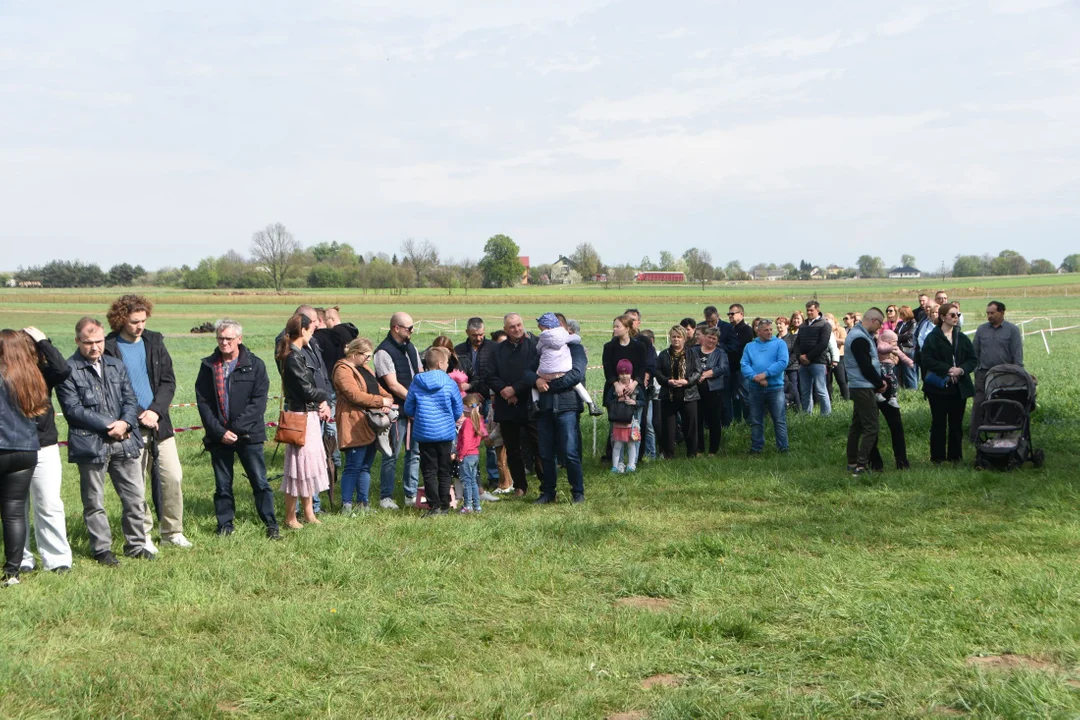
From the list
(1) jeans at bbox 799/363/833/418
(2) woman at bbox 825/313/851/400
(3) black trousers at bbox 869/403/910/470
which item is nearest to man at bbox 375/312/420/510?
(3) black trousers at bbox 869/403/910/470

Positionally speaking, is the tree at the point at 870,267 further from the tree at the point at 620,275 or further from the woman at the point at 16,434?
the woman at the point at 16,434

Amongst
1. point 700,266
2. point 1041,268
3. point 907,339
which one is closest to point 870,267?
point 1041,268

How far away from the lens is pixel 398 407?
10.5 meters

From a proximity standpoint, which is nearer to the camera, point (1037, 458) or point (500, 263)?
point (1037, 458)

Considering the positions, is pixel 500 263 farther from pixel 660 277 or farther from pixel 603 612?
pixel 603 612

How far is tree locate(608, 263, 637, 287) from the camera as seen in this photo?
381 feet

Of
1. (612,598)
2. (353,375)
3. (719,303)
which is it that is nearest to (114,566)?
(353,375)

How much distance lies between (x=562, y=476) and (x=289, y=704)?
7.19 metres

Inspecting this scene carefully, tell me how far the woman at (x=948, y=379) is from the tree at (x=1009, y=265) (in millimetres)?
140029

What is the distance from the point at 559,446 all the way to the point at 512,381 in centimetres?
95

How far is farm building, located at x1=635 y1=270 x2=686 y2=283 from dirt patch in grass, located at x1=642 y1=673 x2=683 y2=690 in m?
124

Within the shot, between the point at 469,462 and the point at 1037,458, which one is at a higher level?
the point at 469,462

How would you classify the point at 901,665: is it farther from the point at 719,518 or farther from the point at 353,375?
the point at 353,375

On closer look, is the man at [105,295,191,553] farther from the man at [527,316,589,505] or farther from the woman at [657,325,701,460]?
the woman at [657,325,701,460]
